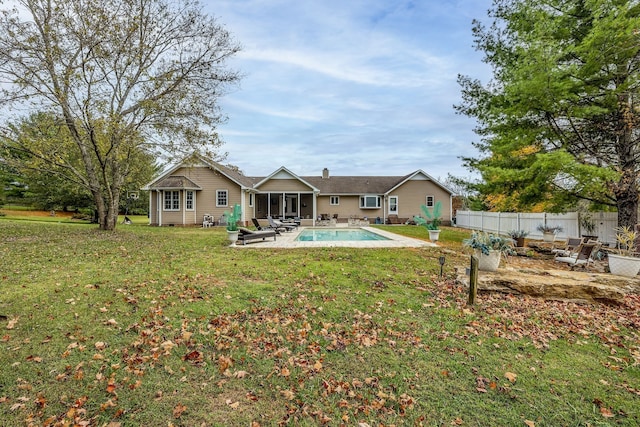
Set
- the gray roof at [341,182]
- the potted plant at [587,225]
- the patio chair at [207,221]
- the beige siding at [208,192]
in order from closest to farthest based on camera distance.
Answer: the potted plant at [587,225]
the patio chair at [207,221]
the gray roof at [341,182]
the beige siding at [208,192]

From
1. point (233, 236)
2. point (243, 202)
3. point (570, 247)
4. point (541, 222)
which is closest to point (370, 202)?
point (243, 202)

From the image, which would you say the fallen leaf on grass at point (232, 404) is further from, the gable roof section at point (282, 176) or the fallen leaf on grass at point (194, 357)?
the gable roof section at point (282, 176)

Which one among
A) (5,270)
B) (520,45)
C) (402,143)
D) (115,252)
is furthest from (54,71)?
(402,143)

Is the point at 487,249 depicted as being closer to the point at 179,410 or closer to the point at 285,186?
the point at 179,410

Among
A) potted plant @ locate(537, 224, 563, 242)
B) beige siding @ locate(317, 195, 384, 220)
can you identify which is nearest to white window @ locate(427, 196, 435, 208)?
beige siding @ locate(317, 195, 384, 220)

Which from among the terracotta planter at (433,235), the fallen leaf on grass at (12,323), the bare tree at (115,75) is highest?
the bare tree at (115,75)

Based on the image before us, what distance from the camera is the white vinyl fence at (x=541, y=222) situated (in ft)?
45.5

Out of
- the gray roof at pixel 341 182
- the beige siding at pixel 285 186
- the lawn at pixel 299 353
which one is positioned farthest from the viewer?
the beige siding at pixel 285 186

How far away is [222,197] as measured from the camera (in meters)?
25.7

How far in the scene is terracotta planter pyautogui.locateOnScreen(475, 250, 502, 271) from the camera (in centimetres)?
745

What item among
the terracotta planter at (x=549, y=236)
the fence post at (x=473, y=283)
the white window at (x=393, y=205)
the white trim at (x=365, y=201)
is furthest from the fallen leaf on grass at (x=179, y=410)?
the white window at (x=393, y=205)

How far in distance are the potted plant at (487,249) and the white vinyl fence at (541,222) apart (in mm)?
9689

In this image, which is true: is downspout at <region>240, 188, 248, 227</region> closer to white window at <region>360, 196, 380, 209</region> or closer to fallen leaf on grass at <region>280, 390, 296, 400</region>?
white window at <region>360, 196, 380, 209</region>

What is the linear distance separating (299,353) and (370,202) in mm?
27213
